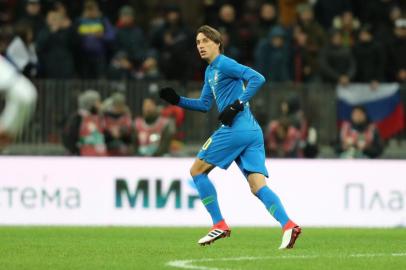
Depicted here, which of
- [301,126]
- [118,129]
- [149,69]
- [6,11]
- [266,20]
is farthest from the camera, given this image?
[6,11]

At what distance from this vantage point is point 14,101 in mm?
9750

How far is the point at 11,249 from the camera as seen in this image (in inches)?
535

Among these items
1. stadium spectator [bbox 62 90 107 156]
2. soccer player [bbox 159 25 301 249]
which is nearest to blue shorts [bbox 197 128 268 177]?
soccer player [bbox 159 25 301 249]

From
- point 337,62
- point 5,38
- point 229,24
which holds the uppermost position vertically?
point 229,24

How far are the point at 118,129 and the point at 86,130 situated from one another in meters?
0.59

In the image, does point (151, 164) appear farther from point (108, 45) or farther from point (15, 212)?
point (108, 45)

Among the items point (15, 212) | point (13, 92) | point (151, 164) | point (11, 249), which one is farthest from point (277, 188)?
point (13, 92)

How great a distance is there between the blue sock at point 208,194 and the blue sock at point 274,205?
2.23ft

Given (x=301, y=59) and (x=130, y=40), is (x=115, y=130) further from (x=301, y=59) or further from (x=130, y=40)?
(x=301, y=59)

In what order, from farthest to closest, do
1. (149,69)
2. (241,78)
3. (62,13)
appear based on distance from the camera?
1. (149,69)
2. (62,13)
3. (241,78)

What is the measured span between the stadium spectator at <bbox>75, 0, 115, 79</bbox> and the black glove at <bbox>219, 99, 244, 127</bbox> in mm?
8597

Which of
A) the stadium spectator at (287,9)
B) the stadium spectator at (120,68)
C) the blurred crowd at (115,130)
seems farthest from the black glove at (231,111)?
the stadium spectator at (287,9)

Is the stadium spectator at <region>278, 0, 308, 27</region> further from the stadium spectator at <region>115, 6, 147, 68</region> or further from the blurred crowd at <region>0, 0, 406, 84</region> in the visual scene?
the stadium spectator at <region>115, 6, 147, 68</region>

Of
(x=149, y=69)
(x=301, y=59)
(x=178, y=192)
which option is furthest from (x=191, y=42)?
(x=178, y=192)
